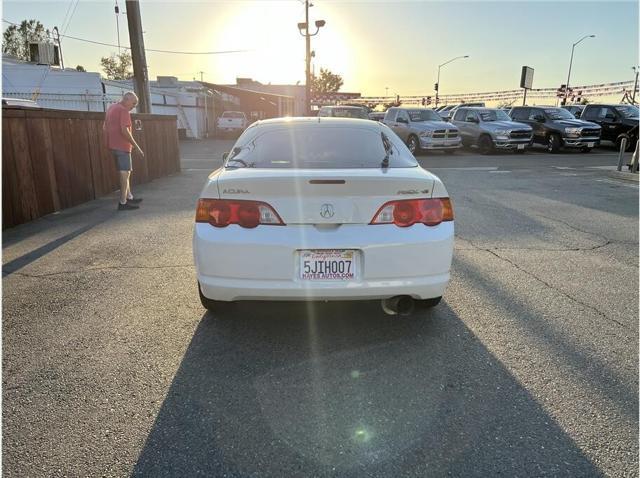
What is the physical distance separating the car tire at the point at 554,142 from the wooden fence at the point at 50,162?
17.2 metres

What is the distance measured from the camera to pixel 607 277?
4855 mm

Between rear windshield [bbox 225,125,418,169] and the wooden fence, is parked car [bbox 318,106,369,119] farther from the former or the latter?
rear windshield [bbox 225,125,418,169]

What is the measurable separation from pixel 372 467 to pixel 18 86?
2866cm

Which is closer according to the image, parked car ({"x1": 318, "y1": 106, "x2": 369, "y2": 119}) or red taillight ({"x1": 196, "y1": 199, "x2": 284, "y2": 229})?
red taillight ({"x1": 196, "y1": 199, "x2": 284, "y2": 229})

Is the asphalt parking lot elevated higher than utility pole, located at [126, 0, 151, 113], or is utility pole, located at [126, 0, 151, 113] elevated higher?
utility pole, located at [126, 0, 151, 113]

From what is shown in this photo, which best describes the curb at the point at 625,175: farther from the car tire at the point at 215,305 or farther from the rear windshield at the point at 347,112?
the car tire at the point at 215,305

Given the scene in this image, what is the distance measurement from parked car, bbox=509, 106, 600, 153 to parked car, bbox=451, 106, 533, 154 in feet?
3.43

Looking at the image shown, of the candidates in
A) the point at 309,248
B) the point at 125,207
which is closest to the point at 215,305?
the point at 309,248

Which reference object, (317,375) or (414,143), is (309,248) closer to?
(317,375)

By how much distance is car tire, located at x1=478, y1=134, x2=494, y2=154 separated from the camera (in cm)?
1910

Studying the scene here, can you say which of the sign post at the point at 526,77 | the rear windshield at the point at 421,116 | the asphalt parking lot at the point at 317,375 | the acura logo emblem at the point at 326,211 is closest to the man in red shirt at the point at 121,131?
the asphalt parking lot at the point at 317,375

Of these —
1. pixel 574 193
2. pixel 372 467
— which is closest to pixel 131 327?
pixel 372 467

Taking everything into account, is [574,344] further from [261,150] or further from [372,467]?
A: [261,150]

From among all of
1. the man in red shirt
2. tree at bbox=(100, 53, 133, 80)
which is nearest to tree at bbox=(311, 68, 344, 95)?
tree at bbox=(100, 53, 133, 80)
